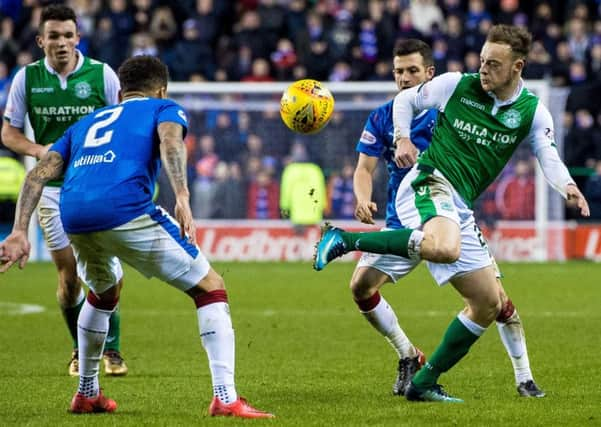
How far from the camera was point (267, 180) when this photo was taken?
872 inches

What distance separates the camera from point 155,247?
7.00 m

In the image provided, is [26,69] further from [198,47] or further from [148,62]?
[198,47]

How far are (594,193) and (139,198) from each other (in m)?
16.1

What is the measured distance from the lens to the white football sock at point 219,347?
705 centimetres

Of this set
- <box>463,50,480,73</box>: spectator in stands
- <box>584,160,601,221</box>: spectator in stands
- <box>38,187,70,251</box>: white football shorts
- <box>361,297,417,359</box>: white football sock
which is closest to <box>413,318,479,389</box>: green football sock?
<box>361,297,417,359</box>: white football sock

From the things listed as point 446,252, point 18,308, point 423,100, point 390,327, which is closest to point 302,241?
point 18,308

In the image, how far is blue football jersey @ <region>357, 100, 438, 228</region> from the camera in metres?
8.88

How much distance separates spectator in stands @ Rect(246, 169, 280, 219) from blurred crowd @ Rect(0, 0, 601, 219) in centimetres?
2

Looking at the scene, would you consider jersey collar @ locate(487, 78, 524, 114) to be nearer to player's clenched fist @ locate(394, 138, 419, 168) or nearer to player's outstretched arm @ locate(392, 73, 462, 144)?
player's outstretched arm @ locate(392, 73, 462, 144)

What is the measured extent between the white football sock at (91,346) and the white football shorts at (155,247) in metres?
0.59

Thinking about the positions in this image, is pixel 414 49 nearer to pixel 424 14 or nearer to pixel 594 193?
pixel 594 193

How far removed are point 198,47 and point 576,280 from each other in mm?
9662

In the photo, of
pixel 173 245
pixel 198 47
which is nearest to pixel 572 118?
pixel 198 47

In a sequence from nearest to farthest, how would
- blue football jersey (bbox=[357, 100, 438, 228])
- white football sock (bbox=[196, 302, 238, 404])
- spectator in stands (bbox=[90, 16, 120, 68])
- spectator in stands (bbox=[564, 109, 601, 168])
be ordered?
white football sock (bbox=[196, 302, 238, 404]) → blue football jersey (bbox=[357, 100, 438, 228]) → spectator in stands (bbox=[564, 109, 601, 168]) → spectator in stands (bbox=[90, 16, 120, 68])
